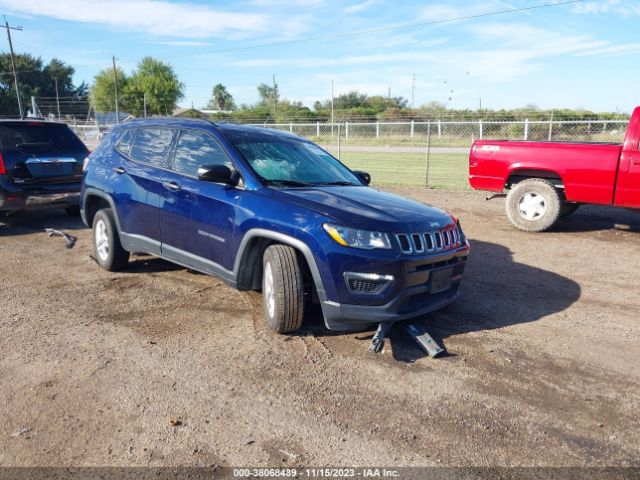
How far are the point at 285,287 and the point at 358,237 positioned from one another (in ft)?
2.29

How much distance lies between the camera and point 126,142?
19.0 feet

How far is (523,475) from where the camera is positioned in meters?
2.63

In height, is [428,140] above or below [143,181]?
above

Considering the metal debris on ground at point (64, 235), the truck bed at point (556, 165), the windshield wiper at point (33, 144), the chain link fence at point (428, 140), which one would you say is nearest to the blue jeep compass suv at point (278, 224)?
the metal debris on ground at point (64, 235)

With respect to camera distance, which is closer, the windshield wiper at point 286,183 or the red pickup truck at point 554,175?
the windshield wiper at point 286,183

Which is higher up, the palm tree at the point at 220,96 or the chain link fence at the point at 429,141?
the palm tree at the point at 220,96

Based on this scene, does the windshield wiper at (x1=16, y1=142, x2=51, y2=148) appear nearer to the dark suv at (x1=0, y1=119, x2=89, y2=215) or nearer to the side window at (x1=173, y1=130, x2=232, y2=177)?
the dark suv at (x1=0, y1=119, x2=89, y2=215)

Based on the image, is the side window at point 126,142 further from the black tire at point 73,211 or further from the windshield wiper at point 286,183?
the black tire at point 73,211

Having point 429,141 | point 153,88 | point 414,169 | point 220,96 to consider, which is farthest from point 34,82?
point 429,141

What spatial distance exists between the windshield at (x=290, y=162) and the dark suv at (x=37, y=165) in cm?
468

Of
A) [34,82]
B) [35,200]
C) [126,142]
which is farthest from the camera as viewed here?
[34,82]

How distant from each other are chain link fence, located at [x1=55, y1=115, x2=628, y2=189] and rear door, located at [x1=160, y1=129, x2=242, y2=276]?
19.1ft

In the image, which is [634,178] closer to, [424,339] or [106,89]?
[424,339]

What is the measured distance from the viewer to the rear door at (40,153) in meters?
7.82
